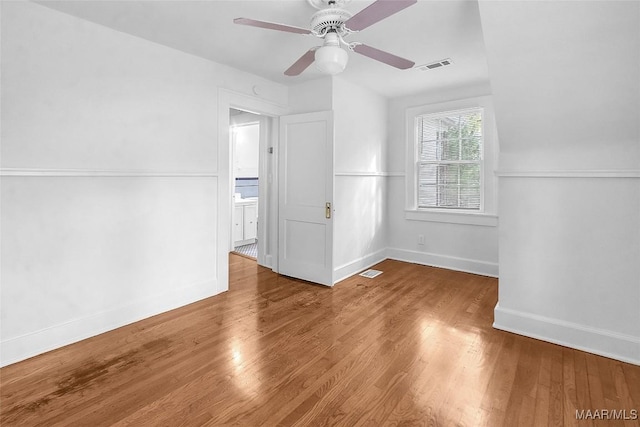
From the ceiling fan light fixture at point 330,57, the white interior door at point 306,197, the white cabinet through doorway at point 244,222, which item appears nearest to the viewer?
the ceiling fan light fixture at point 330,57

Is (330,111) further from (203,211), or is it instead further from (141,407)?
(141,407)

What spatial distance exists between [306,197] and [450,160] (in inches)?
85.2

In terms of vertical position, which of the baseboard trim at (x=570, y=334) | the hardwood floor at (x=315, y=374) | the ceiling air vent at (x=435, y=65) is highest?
the ceiling air vent at (x=435, y=65)

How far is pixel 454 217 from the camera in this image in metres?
4.57

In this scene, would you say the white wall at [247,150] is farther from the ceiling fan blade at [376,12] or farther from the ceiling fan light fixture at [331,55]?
the ceiling fan blade at [376,12]

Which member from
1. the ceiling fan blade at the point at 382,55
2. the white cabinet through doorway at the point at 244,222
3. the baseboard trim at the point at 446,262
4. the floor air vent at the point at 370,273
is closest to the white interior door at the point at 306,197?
the floor air vent at the point at 370,273

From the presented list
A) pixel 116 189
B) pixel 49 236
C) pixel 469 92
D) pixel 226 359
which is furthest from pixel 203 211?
pixel 469 92

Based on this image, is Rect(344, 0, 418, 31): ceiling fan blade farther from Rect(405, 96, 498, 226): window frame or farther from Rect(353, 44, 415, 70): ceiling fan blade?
Rect(405, 96, 498, 226): window frame

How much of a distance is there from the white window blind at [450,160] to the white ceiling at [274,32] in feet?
2.82

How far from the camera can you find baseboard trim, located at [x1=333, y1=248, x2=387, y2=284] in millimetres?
4068

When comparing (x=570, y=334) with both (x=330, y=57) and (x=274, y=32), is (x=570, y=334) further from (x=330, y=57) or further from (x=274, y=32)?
(x=274, y=32)

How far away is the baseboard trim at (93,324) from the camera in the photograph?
230 cm

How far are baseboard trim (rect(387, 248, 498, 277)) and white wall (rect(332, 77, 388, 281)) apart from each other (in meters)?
0.26

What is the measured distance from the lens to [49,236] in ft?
8.00
